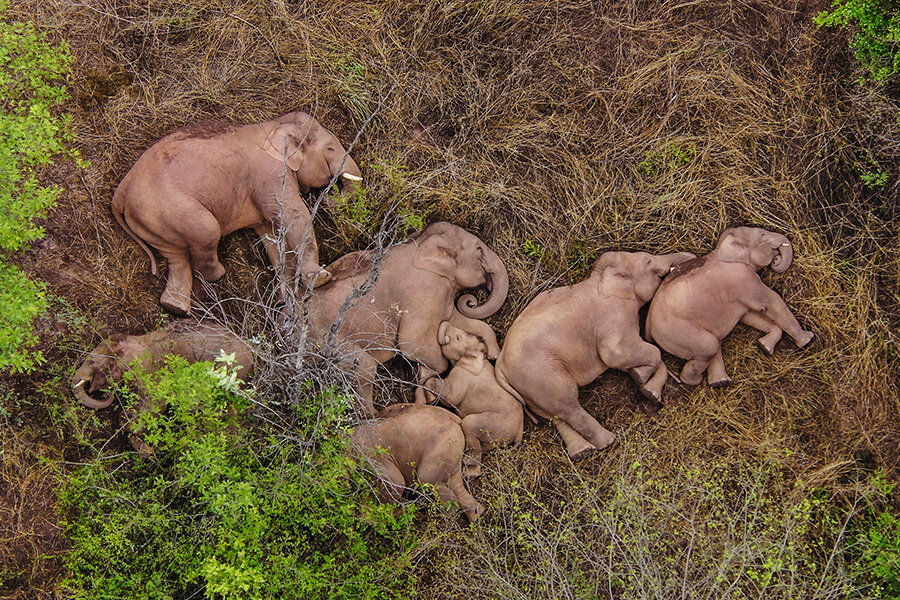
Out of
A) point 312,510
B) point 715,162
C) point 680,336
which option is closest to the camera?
point 312,510

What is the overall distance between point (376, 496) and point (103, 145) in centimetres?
341

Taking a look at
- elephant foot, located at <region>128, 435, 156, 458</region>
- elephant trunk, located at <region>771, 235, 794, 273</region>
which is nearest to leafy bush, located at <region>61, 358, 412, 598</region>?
elephant foot, located at <region>128, 435, 156, 458</region>

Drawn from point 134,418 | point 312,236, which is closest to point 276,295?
point 312,236

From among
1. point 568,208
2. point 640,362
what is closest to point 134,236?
point 568,208

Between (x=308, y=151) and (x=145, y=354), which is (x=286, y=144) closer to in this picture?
(x=308, y=151)

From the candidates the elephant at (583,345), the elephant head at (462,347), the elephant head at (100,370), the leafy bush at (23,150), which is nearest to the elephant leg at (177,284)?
the elephant head at (100,370)

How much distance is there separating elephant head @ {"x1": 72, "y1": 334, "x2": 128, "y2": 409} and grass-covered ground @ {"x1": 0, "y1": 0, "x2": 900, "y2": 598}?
0.18 meters

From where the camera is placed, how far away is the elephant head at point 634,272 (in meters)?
5.27

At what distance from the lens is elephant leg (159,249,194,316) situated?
5.23 meters

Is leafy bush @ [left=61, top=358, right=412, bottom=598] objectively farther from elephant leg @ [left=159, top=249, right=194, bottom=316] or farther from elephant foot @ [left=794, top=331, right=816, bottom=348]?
elephant foot @ [left=794, top=331, right=816, bottom=348]

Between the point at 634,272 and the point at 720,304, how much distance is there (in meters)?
0.65

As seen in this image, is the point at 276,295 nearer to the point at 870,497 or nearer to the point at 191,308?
the point at 191,308

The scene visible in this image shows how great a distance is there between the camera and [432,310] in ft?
17.1

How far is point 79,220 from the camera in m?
5.36
